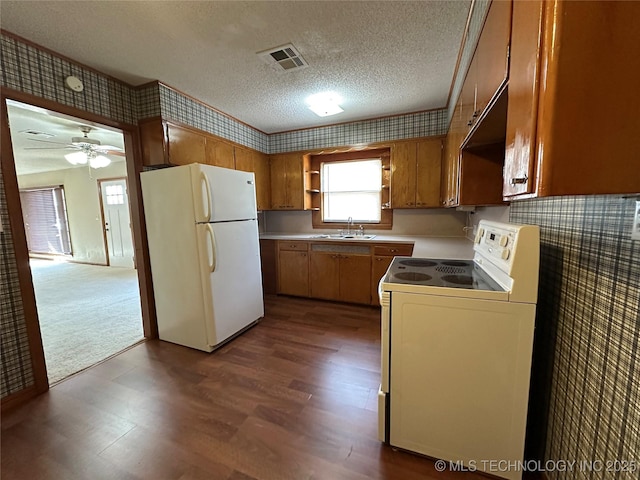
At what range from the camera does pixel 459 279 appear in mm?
1415

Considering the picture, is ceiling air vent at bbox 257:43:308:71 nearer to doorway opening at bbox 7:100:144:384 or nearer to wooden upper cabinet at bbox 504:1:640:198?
doorway opening at bbox 7:100:144:384

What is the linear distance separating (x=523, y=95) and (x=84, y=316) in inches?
183

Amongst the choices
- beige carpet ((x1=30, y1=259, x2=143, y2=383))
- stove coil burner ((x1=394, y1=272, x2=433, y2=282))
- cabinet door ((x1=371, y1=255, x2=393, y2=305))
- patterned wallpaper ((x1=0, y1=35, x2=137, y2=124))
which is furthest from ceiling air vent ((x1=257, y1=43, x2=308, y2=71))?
beige carpet ((x1=30, y1=259, x2=143, y2=383))

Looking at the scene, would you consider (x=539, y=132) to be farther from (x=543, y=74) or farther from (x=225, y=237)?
(x=225, y=237)

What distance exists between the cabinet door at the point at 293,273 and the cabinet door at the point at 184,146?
1.67 meters

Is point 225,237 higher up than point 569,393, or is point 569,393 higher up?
point 225,237

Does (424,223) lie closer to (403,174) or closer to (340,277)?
(403,174)

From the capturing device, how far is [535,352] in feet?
4.72

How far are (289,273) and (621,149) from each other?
352cm

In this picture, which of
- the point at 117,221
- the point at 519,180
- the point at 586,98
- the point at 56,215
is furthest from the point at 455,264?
the point at 56,215

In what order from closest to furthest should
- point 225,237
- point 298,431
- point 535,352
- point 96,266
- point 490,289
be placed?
point 490,289
point 535,352
point 298,431
point 225,237
point 96,266

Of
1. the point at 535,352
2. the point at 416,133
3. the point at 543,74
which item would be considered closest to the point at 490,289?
the point at 535,352

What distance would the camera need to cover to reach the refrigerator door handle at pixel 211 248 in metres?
2.35

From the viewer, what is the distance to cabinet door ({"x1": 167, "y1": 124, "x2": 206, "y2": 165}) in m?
2.58
